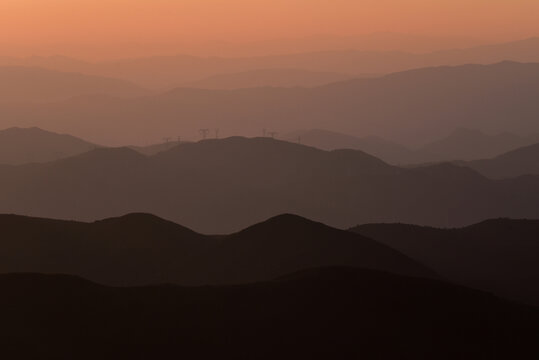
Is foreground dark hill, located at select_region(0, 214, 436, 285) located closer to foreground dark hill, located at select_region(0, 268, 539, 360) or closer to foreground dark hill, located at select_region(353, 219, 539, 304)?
foreground dark hill, located at select_region(353, 219, 539, 304)

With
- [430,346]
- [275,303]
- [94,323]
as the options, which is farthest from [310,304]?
[94,323]

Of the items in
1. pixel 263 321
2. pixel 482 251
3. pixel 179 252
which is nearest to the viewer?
pixel 263 321

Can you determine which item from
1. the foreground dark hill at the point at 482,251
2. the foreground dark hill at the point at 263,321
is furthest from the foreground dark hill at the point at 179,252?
the foreground dark hill at the point at 263,321

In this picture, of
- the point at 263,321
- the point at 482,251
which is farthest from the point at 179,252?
the point at 263,321

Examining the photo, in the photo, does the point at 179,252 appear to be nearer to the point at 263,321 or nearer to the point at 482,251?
the point at 482,251

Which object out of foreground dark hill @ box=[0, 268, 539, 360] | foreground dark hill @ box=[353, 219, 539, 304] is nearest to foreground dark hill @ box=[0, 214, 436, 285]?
foreground dark hill @ box=[353, 219, 539, 304]

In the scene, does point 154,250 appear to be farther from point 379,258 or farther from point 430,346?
point 430,346
